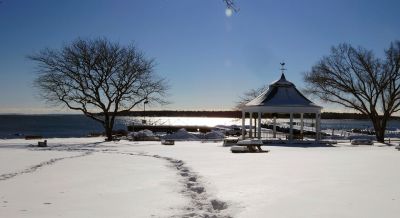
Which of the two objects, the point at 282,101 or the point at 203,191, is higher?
the point at 282,101

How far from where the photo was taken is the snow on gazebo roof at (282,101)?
35125 millimetres

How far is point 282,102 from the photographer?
117 feet

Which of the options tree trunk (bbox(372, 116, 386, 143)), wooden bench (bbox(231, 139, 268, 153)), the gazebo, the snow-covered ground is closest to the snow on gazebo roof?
the gazebo

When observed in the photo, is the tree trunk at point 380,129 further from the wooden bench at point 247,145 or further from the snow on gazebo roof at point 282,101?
the wooden bench at point 247,145

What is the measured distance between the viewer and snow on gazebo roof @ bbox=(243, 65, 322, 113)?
3512 cm

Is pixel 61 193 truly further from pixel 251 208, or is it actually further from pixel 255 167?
pixel 255 167

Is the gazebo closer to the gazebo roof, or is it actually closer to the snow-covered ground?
the gazebo roof

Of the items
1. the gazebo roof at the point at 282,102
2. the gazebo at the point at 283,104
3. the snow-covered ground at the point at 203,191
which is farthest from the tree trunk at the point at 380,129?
the snow-covered ground at the point at 203,191

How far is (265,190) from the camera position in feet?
35.2

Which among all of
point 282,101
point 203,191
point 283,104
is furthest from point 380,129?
point 203,191

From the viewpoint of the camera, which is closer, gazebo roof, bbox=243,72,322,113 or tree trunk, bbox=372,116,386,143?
gazebo roof, bbox=243,72,322,113

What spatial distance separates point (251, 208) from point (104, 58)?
31068mm

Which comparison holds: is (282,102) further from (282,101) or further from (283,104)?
(283,104)

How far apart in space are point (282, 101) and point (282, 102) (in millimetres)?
148
